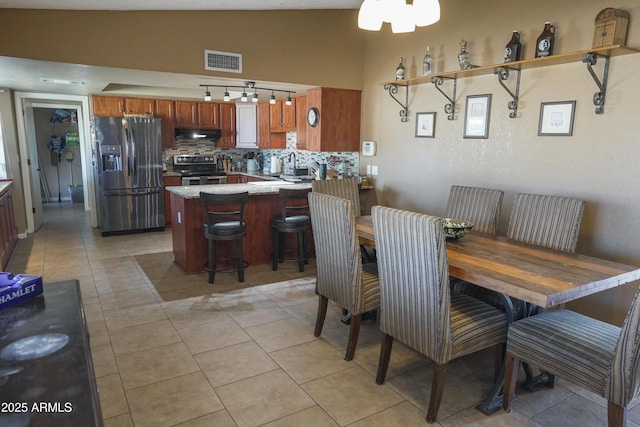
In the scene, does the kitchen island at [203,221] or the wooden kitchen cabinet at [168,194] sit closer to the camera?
Answer: the kitchen island at [203,221]

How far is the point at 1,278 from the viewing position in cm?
142

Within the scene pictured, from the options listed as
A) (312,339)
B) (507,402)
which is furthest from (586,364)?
(312,339)

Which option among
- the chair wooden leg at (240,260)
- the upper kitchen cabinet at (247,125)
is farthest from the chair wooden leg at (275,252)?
the upper kitchen cabinet at (247,125)

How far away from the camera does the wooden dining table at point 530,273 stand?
6.23 ft

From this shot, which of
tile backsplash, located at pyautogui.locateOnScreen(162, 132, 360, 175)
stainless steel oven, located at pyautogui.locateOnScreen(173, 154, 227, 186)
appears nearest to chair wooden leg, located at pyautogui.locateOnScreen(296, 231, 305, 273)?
tile backsplash, located at pyautogui.locateOnScreen(162, 132, 360, 175)

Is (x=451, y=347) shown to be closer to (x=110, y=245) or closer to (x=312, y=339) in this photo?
(x=312, y=339)

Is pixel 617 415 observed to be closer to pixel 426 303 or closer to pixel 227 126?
pixel 426 303

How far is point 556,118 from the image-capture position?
3.17 meters

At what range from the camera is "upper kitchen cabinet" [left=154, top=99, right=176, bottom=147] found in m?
6.67

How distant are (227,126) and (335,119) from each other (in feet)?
9.49

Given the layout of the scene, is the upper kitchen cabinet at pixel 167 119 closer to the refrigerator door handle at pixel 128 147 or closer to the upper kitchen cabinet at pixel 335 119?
the refrigerator door handle at pixel 128 147

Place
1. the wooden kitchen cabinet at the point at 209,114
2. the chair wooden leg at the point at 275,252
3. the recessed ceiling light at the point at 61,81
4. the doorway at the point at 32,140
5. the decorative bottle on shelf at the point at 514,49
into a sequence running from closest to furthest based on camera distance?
the decorative bottle on shelf at the point at 514,49 < the chair wooden leg at the point at 275,252 < the recessed ceiling light at the point at 61,81 < the doorway at the point at 32,140 < the wooden kitchen cabinet at the point at 209,114

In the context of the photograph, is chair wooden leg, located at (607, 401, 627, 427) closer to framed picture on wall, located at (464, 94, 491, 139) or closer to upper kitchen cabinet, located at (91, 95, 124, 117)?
framed picture on wall, located at (464, 94, 491, 139)

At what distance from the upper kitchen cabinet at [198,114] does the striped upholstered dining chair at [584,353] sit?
6.12 metres
